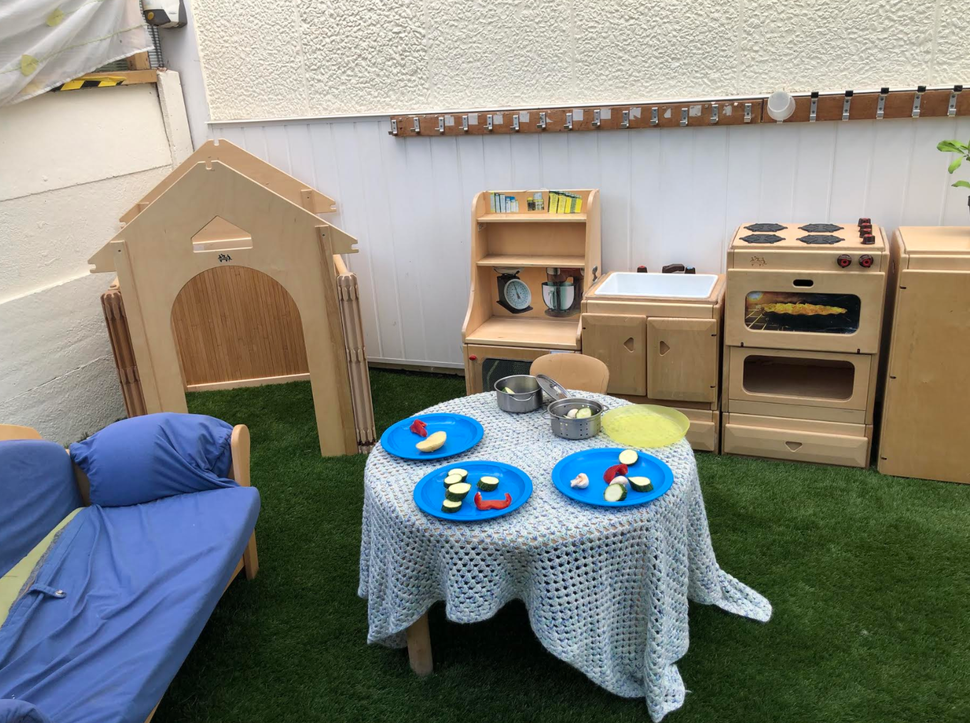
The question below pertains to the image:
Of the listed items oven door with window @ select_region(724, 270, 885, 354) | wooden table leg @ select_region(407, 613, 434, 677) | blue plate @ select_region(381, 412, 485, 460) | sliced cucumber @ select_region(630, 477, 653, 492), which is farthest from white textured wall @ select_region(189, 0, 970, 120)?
wooden table leg @ select_region(407, 613, 434, 677)

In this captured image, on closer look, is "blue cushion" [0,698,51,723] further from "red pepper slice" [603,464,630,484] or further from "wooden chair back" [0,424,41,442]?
"red pepper slice" [603,464,630,484]

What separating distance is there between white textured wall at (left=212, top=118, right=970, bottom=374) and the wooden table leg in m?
2.65

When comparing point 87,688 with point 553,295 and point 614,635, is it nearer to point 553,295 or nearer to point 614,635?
point 614,635

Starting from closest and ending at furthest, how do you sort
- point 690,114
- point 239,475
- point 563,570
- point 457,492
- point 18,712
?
point 18,712, point 563,570, point 457,492, point 239,475, point 690,114

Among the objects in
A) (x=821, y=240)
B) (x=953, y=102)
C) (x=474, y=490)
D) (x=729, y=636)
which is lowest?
(x=729, y=636)

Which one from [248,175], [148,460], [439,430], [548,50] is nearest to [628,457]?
[439,430]

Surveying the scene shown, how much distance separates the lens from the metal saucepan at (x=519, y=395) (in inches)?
113

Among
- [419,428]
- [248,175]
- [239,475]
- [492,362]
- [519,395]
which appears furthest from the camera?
[248,175]

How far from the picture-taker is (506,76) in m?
4.47

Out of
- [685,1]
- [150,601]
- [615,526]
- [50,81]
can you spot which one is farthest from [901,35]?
[50,81]

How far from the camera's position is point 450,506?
88.5 inches

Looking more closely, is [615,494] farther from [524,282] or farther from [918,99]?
[918,99]

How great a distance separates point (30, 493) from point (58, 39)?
268 centimetres

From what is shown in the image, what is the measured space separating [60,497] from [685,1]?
3.68m
